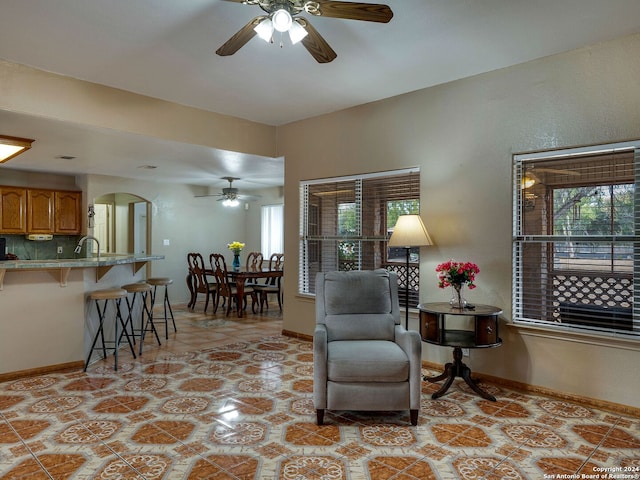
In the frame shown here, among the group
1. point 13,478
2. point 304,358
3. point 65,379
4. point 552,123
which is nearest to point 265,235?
point 304,358

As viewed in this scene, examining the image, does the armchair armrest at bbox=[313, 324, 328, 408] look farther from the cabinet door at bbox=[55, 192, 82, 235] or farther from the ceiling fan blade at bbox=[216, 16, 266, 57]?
the cabinet door at bbox=[55, 192, 82, 235]

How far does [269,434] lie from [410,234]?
6.66ft

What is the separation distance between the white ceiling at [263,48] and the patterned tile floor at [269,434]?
2.59m

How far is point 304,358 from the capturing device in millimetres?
4562

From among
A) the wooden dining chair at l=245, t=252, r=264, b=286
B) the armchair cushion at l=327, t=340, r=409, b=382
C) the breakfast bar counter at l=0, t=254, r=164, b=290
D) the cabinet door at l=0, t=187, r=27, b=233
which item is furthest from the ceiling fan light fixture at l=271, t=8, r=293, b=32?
the cabinet door at l=0, t=187, r=27, b=233

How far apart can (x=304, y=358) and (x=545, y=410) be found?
7.42ft

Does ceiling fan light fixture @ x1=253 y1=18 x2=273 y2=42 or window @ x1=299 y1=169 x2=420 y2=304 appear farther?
window @ x1=299 y1=169 x2=420 y2=304

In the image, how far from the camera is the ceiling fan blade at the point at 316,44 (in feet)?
8.23

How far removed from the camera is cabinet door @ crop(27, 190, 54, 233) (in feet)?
23.5

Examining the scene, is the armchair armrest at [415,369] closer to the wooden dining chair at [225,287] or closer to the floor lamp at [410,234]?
the floor lamp at [410,234]

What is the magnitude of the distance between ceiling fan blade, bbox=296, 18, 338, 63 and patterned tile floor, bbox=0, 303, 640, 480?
7.89ft

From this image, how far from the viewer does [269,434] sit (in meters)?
2.74

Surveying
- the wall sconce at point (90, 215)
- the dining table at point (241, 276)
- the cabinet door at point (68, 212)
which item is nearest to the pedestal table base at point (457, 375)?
the dining table at point (241, 276)

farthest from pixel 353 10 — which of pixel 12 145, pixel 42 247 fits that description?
pixel 42 247
